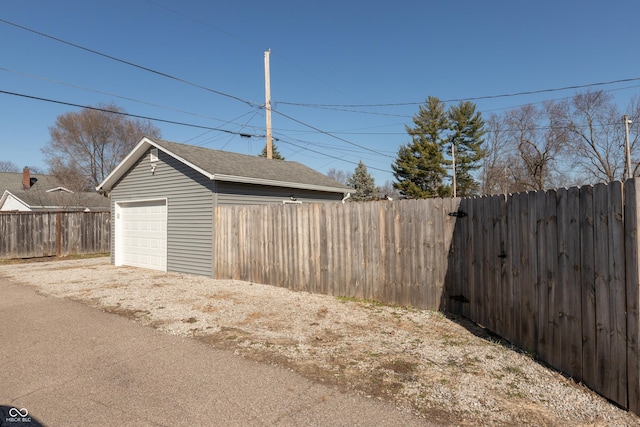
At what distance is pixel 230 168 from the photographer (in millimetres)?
10469

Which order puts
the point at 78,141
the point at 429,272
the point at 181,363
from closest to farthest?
the point at 181,363 → the point at 429,272 → the point at 78,141

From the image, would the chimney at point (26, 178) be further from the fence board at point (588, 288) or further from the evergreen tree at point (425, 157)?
the fence board at point (588, 288)

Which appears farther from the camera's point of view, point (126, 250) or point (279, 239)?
→ point (126, 250)

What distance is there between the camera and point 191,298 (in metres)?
7.12

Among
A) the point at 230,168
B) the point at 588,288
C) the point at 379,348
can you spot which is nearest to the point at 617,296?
the point at 588,288

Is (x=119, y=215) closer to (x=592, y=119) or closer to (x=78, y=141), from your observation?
(x=78, y=141)

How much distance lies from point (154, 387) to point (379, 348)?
2443mm

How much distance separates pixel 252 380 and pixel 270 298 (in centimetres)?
364

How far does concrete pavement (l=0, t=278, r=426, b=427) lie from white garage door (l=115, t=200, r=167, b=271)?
6357mm

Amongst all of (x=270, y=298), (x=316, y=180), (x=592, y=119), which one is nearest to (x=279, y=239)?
(x=270, y=298)

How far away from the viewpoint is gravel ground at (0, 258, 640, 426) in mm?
2854

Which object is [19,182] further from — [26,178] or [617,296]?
[617,296]

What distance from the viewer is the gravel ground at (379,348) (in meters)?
2.85

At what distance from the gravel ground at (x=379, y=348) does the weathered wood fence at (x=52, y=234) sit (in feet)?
27.6
